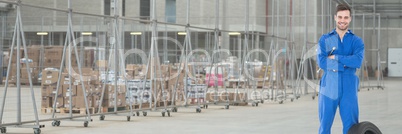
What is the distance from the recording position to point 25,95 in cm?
1817

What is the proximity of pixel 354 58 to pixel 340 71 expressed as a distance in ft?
0.58

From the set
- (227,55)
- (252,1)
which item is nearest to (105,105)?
(227,55)

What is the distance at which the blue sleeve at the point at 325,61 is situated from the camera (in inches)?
273

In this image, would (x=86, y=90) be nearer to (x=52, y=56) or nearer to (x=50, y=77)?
(x=50, y=77)

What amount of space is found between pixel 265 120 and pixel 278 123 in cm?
86

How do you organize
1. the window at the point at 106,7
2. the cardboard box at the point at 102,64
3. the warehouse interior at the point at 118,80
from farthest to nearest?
the window at the point at 106,7, the cardboard box at the point at 102,64, the warehouse interior at the point at 118,80

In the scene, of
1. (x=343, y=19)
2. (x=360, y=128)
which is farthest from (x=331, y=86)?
(x=343, y=19)

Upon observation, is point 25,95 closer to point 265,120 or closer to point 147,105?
point 147,105

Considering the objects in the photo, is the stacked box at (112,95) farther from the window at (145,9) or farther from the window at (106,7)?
the window at (145,9)

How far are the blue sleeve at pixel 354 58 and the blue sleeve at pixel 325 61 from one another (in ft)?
0.16

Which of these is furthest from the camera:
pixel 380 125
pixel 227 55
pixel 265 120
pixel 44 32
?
pixel 227 55

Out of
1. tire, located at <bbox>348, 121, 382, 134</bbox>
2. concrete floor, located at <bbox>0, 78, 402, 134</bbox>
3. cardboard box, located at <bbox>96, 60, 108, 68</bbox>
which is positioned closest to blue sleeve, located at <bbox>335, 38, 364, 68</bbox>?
tire, located at <bbox>348, 121, 382, 134</bbox>

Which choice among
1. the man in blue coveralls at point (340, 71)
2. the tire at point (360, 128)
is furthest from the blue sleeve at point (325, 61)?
the tire at point (360, 128)

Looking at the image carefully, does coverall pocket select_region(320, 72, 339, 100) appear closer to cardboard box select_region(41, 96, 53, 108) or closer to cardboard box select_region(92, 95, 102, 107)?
cardboard box select_region(92, 95, 102, 107)
